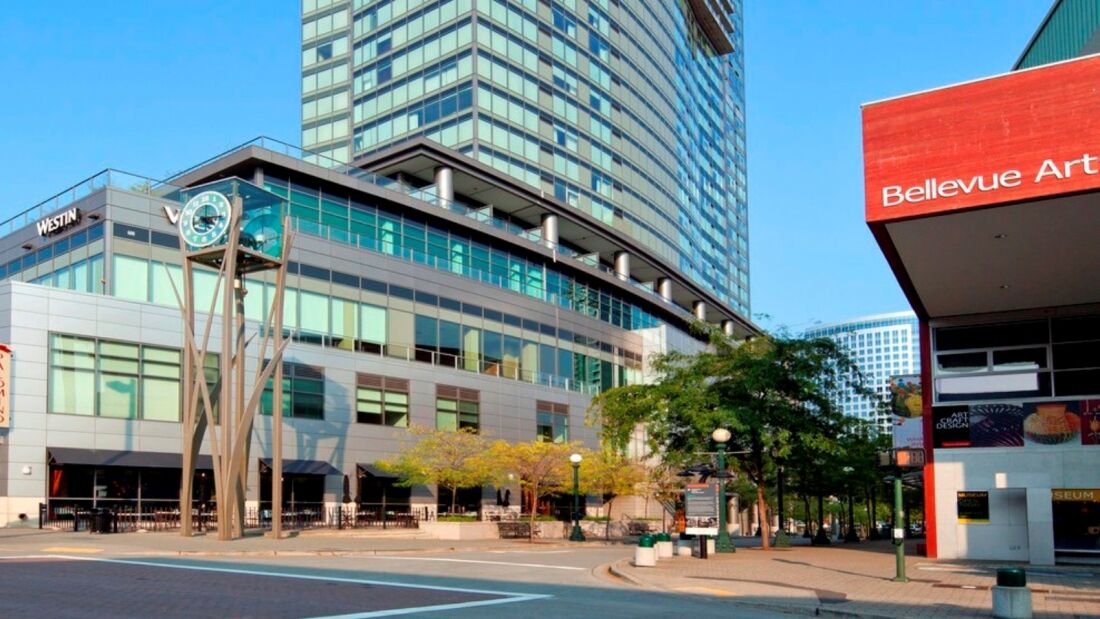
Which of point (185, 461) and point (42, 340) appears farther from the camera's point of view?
point (42, 340)

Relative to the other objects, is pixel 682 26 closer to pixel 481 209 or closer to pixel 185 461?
pixel 481 209

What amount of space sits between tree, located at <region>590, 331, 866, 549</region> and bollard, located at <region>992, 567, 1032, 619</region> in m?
17.4

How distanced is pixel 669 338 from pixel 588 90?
810 inches

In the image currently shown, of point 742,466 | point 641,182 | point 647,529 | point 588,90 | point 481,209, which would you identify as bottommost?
point 647,529

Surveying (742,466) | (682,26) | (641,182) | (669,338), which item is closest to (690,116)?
(682,26)

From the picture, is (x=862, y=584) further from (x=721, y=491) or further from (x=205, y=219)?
(x=205, y=219)

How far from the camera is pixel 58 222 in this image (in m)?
47.9

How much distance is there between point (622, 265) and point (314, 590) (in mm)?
60791

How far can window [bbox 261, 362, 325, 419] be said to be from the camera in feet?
162

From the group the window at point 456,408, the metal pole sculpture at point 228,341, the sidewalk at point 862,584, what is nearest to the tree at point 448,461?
the window at point 456,408

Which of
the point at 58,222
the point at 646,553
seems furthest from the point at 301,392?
the point at 646,553

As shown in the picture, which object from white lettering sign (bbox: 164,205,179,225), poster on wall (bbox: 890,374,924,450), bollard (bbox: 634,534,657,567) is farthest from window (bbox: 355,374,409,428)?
bollard (bbox: 634,534,657,567)

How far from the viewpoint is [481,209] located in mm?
68750

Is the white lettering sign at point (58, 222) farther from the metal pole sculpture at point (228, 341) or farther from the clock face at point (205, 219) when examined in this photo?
the clock face at point (205, 219)
